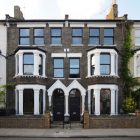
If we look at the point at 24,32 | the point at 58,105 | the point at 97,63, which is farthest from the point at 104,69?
the point at 24,32

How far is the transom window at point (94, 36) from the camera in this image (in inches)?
1542

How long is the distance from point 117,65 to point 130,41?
269 cm

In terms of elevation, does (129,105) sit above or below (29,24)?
below

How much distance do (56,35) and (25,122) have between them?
10.7 meters

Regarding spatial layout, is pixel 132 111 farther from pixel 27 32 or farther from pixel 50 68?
pixel 27 32

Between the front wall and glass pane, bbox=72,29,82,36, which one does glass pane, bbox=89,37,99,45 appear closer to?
the front wall

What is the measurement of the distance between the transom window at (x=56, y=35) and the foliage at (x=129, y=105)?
844 cm

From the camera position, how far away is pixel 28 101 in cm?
3669

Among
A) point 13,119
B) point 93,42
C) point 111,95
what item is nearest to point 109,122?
point 111,95

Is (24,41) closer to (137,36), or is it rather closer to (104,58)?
(104,58)

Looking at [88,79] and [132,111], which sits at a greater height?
[88,79]

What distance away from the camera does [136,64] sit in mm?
38875

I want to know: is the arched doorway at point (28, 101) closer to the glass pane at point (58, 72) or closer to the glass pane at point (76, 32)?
the glass pane at point (58, 72)

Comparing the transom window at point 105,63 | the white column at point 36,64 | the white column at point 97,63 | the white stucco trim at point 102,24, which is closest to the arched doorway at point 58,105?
the white column at point 36,64
